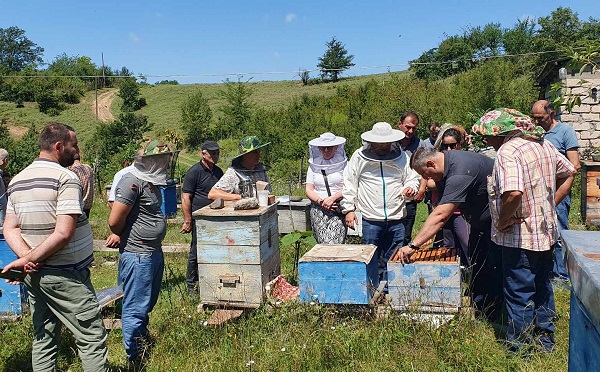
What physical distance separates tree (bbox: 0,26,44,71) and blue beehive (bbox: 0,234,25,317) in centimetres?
10621

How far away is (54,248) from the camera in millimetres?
3033

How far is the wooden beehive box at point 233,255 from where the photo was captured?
13.1 ft

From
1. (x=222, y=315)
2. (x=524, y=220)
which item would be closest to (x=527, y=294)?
(x=524, y=220)

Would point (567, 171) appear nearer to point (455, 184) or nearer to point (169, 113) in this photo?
point (455, 184)

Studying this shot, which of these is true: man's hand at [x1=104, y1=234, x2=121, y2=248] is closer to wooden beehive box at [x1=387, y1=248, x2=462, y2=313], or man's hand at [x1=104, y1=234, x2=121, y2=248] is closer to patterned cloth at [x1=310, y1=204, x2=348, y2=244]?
patterned cloth at [x1=310, y1=204, x2=348, y2=244]

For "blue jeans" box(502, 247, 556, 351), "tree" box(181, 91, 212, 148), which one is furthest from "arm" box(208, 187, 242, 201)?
"tree" box(181, 91, 212, 148)

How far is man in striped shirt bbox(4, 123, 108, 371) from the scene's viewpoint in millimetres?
3074

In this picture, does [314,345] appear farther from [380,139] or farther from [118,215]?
[380,139]

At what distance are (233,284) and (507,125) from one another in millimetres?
2506

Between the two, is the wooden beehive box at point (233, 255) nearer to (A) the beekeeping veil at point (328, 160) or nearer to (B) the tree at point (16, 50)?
(A) the beekeeping veil at point (328, 160)

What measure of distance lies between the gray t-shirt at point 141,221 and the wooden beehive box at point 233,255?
41cm

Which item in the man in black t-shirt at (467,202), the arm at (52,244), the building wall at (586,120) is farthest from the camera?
the building wall at (586,120)

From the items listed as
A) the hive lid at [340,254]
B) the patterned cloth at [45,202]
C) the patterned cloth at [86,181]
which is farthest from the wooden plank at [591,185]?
the patterned cloth at [45,202]

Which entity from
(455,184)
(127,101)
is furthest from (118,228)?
(127,101)
